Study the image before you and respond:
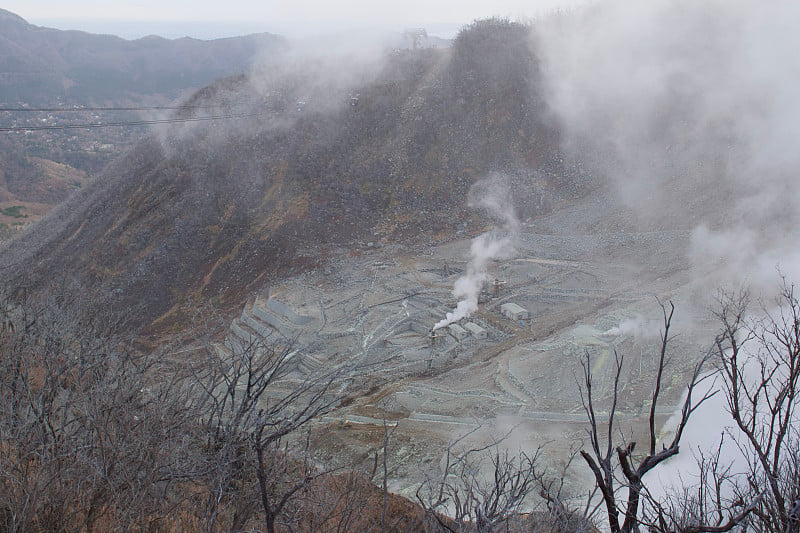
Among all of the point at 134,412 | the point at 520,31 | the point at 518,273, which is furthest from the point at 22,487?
the point at 520,31

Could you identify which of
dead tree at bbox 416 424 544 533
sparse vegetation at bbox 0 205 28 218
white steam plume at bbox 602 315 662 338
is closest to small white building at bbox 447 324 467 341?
white steam plume at bbox 602 315 662 338

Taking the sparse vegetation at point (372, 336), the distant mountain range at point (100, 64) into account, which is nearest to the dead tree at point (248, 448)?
the sparse vegetation at point (372, 336)

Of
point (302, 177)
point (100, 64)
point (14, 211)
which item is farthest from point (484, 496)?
point (100, 64)

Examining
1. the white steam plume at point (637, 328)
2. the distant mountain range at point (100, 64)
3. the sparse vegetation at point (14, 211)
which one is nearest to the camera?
the white steam plume at point (637, 328)

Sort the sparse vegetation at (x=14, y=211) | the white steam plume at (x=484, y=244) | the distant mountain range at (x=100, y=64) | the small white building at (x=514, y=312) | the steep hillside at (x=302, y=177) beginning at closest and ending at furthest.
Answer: the small white building at (x=514, y=312) < the white steam plume at (x=484, y=244) < the steep hillside at (x=302, y=177) < the sparse vegetation at (x=14, y=211) < the distant mountain range at (x=100, y=64)

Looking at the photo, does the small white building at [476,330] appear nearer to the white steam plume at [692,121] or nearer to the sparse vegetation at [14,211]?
the white steam plume at [692,121]

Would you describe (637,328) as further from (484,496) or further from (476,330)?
(484,496)

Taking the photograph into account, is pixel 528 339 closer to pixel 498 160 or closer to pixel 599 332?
pixel 599 332
